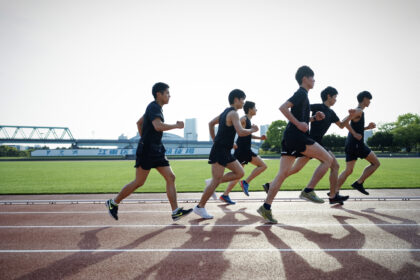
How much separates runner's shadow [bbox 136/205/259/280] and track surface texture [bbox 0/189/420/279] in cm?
1

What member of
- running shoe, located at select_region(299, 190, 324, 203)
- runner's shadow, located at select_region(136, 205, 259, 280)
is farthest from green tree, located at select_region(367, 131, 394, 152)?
runner's shadow, located at select_region(136, 205, 259, 280)

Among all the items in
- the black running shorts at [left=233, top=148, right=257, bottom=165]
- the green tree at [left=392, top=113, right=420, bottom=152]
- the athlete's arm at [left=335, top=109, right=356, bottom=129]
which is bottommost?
the black running shorts at [left=233, top=148, right=257, bottom=165]

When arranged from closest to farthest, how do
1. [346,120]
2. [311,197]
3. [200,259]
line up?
[200,259] → [311,197] → [346,120]

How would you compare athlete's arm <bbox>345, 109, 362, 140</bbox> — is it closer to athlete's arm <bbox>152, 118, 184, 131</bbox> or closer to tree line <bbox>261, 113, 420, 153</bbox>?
athlete's arm <bbox>152, 118, 184, 131</bbox>

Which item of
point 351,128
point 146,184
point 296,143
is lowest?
point 146,184

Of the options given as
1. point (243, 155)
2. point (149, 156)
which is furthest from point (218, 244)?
point (243, 155)

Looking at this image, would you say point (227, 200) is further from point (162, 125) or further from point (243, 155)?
point (162, 125)

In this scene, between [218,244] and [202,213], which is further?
[202,213]

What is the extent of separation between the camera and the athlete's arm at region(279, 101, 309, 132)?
4.57 metres

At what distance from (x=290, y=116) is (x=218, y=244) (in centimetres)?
240

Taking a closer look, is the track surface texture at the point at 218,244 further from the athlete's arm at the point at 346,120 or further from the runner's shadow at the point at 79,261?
the athlete's arm at the point at 346,120

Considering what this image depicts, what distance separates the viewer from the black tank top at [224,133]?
513cm

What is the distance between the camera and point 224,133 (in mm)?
5145

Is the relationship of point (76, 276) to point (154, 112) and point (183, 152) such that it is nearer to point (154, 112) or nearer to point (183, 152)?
point (154, 112)
